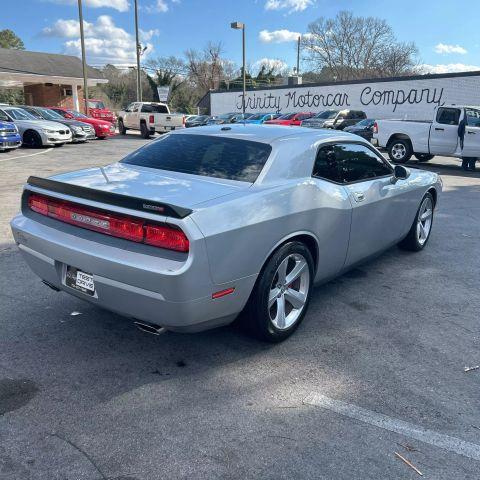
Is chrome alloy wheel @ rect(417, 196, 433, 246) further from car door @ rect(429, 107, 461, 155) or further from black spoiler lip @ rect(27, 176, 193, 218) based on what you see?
car door @ rect(429, 107, 461, 155)

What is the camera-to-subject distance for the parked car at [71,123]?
62.8 ft

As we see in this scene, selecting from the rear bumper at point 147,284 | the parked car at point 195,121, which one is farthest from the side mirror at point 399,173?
the parked car at point 195,121

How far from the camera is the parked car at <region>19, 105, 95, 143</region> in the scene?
62.8 feet

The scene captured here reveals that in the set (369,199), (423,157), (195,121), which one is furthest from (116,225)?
(195,121)

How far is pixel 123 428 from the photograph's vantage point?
8.49ft

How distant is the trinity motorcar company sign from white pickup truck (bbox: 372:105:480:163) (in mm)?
8686

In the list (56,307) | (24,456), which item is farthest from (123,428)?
(56,307)

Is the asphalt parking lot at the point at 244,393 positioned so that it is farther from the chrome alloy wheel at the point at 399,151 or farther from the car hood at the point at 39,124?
the car hood at the point at 39,124

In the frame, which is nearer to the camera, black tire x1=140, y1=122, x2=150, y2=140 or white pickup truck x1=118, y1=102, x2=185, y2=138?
white pickup truck x1=118, y1=102, x2=185, y2=138

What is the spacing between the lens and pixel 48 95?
131 ft

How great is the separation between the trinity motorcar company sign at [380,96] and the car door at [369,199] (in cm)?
2040

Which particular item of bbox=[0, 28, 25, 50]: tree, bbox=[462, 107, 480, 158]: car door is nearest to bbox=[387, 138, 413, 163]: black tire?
bbox=[462, 107, 480, 158]: car door

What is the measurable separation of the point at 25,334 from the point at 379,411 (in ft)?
8.39

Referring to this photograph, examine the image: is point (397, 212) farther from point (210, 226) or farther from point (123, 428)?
point (123, 428)
